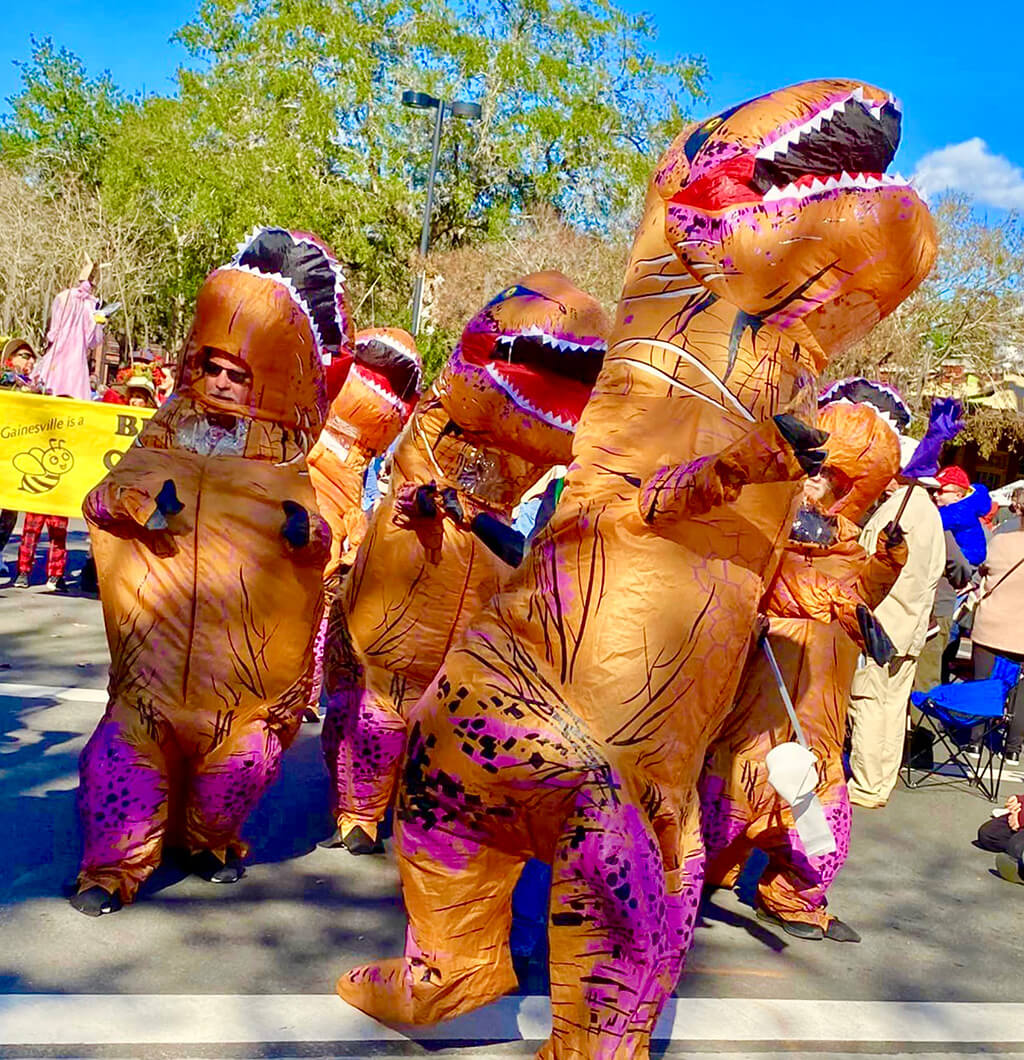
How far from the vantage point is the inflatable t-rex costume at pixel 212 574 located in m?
3.57

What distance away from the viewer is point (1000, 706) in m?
6.32

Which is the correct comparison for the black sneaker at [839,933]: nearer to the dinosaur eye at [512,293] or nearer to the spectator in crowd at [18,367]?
the dinosaur eye at [512,293]

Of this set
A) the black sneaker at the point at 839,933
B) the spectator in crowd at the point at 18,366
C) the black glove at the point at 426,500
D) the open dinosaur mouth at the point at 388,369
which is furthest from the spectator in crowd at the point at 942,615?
the spectator in crowd at the point at 18,366

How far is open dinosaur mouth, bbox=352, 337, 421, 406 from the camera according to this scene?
5.50 meters

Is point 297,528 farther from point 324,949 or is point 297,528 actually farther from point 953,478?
point 953,478

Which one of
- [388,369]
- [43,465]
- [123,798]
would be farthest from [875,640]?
[43,465]

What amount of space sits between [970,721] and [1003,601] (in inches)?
26.9

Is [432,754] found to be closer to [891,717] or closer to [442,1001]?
[442,1001]

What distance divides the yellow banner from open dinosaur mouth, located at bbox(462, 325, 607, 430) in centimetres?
485

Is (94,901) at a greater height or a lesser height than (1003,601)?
lesser

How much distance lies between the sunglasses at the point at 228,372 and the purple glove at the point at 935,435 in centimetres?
247

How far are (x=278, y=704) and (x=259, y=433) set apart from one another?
2.86ft

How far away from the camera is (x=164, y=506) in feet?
11.3

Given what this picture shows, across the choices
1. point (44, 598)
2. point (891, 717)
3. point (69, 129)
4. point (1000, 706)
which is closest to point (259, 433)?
point (891, 717)
